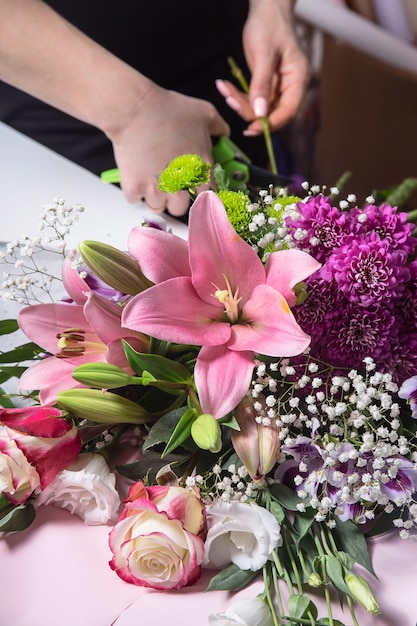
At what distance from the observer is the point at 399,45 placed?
1706 millimetres

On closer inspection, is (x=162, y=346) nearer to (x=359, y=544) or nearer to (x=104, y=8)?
(x=359, y=544)

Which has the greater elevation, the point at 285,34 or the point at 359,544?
the point at 285,34

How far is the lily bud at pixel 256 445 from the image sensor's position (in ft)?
1.46

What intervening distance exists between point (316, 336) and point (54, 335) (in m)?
0.18

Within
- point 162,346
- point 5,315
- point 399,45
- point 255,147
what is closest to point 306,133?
point 399,45

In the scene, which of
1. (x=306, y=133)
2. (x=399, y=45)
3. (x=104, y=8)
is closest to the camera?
(x=104, y=8)

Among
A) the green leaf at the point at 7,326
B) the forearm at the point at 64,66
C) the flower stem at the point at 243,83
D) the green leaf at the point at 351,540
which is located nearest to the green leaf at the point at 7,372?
the green leaf at the point at 7,326

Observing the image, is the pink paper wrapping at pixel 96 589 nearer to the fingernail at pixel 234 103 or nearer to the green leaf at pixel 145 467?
the green leaf at pixel 145 467

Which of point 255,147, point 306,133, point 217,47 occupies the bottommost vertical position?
point 306,133

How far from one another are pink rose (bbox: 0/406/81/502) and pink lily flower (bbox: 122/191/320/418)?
0.09 m

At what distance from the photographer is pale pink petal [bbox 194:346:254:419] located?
43cm

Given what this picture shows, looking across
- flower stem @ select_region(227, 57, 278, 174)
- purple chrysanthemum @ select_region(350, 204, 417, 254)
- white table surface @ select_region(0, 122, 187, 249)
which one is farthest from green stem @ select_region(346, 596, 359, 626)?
flower stem @ select_region(227, 57, 278, 174)

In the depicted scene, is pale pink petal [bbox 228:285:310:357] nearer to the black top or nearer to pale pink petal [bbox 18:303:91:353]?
pale pink petal [bbox 18:303:91:353]

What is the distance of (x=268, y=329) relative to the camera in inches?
17.6
